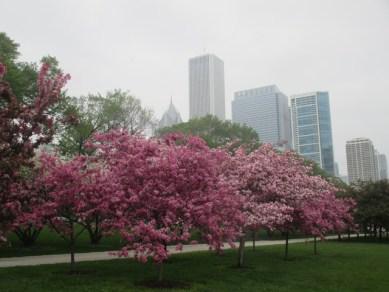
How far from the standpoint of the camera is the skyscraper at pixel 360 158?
466 ft

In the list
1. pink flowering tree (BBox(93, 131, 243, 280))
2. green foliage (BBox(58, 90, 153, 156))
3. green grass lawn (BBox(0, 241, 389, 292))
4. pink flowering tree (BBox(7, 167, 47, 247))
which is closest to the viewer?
pink flowering tree (BBox(7, 167, 47, 247))

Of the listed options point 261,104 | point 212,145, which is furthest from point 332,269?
point 261,104

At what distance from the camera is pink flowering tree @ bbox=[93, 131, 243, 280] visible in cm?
988

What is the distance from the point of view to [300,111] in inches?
5792

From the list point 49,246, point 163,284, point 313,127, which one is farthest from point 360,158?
point 163,284

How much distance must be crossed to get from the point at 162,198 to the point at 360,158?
488 ft

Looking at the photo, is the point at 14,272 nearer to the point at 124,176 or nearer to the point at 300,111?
the point at 124,176

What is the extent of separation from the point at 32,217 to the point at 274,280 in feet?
24.0

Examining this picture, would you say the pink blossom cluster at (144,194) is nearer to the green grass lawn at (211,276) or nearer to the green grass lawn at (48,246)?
the green grass lawn at (211,276)

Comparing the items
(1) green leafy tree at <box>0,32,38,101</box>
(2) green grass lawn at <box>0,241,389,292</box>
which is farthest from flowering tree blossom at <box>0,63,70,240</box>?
(1) green leafy tree at <box>0,32,38,101</box>

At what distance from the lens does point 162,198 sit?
10.1m

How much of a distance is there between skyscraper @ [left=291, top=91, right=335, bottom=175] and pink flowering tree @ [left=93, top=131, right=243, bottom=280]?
128 metres

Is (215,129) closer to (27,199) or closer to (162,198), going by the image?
(162,198)

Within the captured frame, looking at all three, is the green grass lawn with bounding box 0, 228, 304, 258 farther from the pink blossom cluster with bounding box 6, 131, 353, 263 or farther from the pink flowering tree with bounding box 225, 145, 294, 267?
the pink flowering tree with bounding box 225, 145, 294, 267
